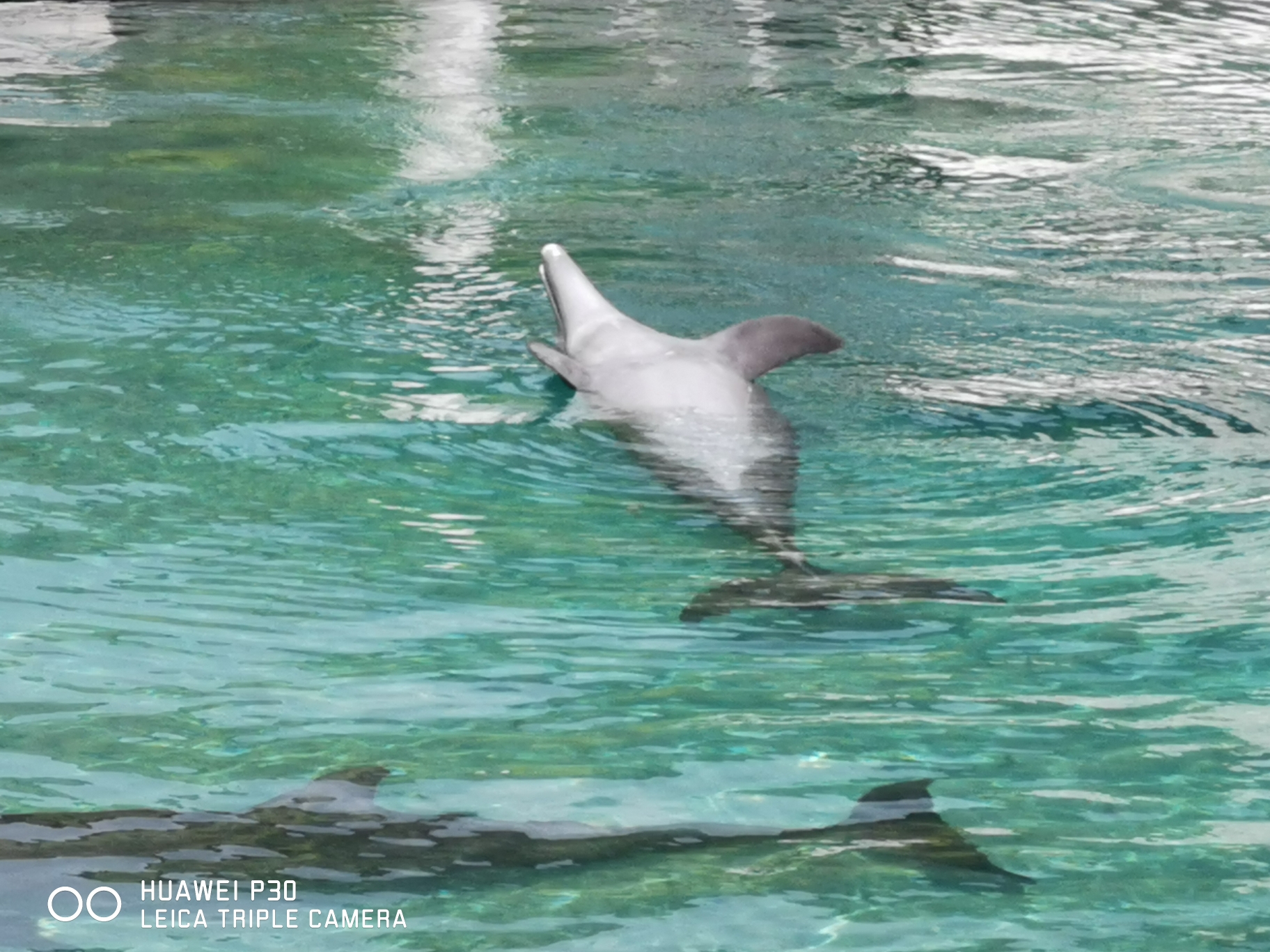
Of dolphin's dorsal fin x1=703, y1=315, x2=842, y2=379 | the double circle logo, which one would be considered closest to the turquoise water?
the double circle logo

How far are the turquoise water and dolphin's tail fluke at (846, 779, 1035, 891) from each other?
60mm

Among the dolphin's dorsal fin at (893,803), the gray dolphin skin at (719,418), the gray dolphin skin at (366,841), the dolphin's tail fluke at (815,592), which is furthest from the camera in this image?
Answer: the gray dolphin skin at (719,418)

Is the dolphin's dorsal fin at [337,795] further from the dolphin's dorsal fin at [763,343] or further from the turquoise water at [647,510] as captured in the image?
the dolphin's dorsal fin at [763,343]

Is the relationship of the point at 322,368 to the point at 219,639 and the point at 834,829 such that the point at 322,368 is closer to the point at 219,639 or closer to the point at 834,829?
the point at 219,639

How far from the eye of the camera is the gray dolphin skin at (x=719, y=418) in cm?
543

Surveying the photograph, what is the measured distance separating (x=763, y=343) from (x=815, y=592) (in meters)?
1.86

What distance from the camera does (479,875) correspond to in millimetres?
3918

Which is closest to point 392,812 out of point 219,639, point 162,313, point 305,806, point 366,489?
point 305,806

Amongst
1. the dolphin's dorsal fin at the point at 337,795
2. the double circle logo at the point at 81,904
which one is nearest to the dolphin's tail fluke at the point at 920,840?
the dolphin's dorsal fin at the point at 337,795

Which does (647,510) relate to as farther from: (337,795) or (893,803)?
(337,795)

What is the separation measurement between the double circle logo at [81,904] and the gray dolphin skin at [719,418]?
2027 mm

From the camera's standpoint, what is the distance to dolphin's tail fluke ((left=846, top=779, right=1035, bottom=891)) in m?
4.04

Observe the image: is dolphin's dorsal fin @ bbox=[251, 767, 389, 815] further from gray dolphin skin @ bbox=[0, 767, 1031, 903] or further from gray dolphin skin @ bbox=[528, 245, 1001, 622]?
gray dolphin skin @ bbox=[528, 245, 1001, 622]

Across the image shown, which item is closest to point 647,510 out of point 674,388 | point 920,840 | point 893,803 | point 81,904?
point 674,388
